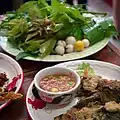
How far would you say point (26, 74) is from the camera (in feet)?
3.50

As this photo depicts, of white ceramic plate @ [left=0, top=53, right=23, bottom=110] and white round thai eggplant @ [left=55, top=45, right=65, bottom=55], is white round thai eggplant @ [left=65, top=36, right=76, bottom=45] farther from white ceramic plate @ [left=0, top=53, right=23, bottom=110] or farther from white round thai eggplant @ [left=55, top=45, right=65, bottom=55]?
white ceramic plate @ [left=0, top=53, right=23, bottom=110]

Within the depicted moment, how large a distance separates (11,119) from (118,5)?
0.72 m

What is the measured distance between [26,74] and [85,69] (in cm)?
22

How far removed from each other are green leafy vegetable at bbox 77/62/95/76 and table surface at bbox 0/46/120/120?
13 centimetres

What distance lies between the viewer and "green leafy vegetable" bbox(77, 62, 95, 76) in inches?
39.7

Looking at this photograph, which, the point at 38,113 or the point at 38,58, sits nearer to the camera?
the point at 38,113

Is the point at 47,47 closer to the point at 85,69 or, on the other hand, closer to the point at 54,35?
the point at 54,35

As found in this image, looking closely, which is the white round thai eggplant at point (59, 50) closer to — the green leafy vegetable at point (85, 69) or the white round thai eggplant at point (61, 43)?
the white round thai eggplant at point (61, 43)

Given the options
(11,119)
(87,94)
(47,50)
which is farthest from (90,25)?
(11,119)

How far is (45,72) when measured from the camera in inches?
35.9

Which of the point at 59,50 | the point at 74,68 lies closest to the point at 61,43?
the point at 59,50

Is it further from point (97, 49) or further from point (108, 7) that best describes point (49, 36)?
point (108, 7)

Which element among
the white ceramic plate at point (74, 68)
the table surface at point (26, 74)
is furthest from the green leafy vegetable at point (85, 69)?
the table surface at point (26, 74)

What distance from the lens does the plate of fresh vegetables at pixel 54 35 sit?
45.0 inches
